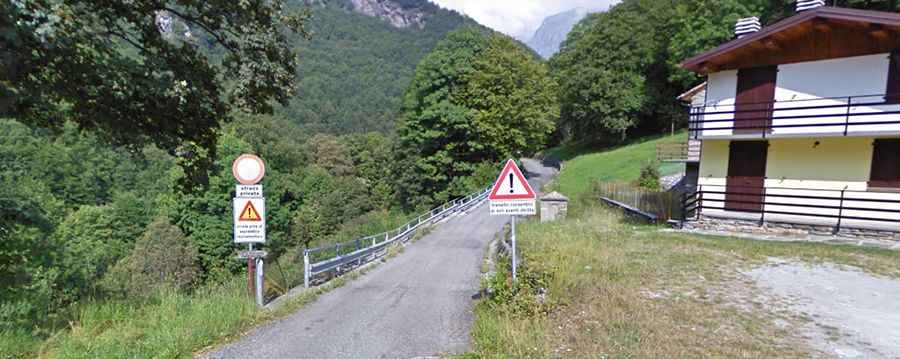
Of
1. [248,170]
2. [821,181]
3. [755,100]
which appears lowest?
[821,181]

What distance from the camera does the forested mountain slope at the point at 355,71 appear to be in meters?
102

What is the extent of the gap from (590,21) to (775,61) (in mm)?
54156

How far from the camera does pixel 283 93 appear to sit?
740 centimetres

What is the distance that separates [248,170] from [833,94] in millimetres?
16962

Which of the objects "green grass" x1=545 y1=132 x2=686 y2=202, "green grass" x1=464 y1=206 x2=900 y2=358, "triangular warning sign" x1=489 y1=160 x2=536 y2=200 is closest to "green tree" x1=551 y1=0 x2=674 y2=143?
"green grass" x1=545 y1=132 x2=686 y2=202

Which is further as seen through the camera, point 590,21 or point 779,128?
point 590,21

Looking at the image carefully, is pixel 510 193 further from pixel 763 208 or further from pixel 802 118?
pixel 802 118

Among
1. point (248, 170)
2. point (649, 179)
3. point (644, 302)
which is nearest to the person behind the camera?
point (644, 302)

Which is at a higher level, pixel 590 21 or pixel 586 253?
pixel 590 21

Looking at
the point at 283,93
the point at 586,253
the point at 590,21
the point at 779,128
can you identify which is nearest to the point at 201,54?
the point at 283,93

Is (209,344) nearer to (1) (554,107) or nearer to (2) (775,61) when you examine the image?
(2) (775,61)

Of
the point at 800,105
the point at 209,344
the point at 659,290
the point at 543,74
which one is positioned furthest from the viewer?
the point at 543,74

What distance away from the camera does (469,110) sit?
32594mm

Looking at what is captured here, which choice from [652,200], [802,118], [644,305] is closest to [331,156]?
[652,200]
